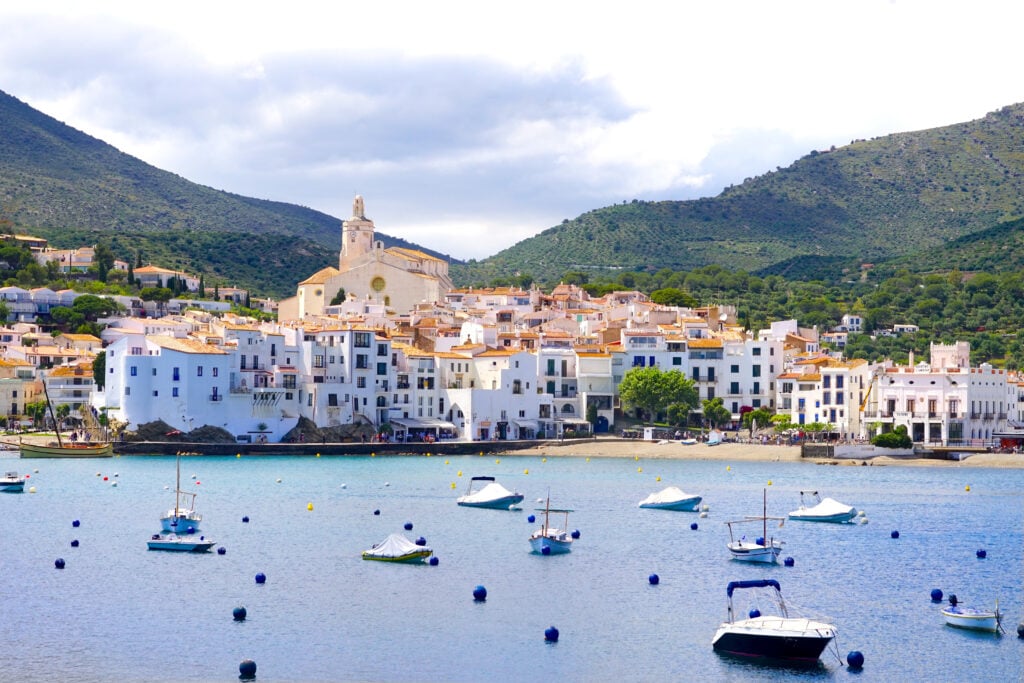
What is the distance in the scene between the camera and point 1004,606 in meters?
34.7

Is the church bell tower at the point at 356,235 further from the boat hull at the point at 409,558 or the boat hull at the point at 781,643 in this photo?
the boat hull at the point at 781,643

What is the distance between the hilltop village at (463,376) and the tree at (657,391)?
3197mm

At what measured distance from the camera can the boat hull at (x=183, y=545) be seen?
4203 centimetres

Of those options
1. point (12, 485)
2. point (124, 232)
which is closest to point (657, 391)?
point (12, 485)

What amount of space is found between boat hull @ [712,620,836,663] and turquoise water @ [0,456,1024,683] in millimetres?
480

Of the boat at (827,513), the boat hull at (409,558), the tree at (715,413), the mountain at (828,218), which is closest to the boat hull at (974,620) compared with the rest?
the boat hull at (409,558)

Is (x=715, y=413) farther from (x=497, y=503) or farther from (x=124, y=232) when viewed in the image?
(x=124, y=232)

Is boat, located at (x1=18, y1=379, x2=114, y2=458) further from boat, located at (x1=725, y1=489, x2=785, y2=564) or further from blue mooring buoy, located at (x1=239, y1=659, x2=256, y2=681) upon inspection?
blue mooring buoy, located at (x1=239, y1=659, x2=256, y2=681)

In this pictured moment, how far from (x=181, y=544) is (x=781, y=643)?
20.1 m

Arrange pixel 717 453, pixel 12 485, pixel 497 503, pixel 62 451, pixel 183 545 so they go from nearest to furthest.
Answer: pixel 183 545
pixel 497 503
pixel 12 485
pixel 62 451
pixel 717 453

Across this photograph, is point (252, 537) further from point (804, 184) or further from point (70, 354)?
point (804, 184)

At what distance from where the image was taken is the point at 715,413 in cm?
9325

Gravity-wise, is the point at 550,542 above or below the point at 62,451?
below


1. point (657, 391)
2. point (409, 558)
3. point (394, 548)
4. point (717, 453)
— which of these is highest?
point (657, 391)
